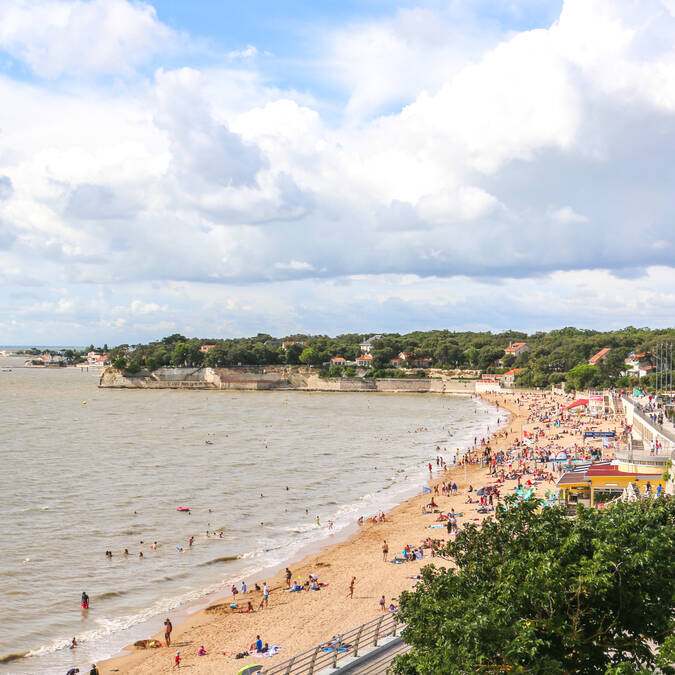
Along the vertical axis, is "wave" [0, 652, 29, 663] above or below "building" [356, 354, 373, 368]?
below

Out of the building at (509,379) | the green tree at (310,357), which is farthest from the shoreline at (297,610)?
the green tree at (310,357)

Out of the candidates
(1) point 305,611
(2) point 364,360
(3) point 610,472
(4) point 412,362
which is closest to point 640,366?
(4) point 412,362

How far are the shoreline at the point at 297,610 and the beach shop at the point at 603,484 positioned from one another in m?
5.74

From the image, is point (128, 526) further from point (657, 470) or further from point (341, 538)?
point (657, 470)

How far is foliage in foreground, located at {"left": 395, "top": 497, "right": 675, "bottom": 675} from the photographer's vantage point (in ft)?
25.5

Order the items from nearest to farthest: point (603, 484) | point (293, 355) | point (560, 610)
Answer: point (560, 610) → point (603, 484) → point (293, 355)

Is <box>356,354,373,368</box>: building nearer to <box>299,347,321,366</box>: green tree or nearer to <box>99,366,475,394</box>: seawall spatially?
Result: <box>299,347,321,366</box>: green tree

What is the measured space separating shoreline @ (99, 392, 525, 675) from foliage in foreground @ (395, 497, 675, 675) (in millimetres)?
8601

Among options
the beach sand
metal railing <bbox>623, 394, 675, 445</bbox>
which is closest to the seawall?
metal railing <bbox>623, 394, 675, 445</bbox>

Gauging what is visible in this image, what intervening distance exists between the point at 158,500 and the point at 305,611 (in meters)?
15.4

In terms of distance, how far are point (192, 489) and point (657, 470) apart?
22.5 m

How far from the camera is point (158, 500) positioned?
107ft

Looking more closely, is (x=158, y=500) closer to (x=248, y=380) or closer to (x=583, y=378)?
(x=583, y=378)

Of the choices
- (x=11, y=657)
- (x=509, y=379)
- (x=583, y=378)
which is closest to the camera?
(x=11, y=657)
